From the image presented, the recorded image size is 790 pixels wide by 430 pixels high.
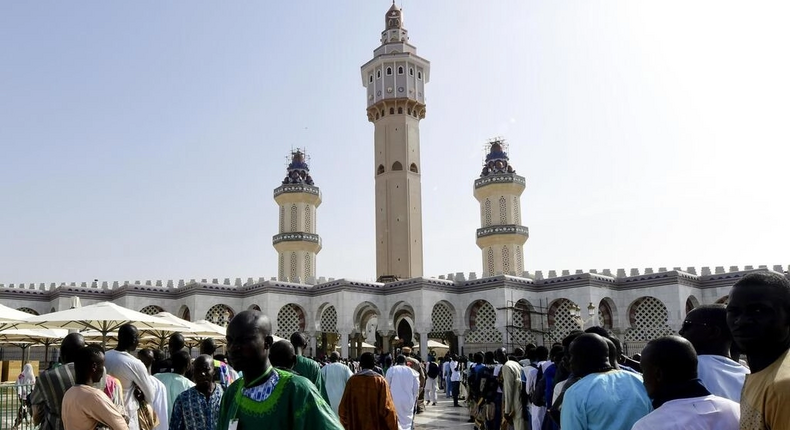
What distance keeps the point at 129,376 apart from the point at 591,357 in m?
3.21

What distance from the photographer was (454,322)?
97.3ft

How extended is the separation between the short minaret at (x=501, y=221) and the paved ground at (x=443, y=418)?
1817cm

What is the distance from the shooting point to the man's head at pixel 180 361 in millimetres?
5926

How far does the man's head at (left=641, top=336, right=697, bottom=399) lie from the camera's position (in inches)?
106

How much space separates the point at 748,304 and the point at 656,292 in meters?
27.2

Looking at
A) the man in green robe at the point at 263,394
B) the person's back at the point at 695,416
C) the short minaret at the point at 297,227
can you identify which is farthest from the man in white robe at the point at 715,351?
the short minaret at the point at 297,227

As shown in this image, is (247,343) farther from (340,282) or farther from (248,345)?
(340,282)

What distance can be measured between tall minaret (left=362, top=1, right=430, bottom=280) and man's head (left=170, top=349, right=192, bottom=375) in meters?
28.6

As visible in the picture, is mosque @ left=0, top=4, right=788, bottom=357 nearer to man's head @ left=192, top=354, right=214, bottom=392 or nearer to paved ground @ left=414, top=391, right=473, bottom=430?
paved ground @ left=414, top=391, right=473, bottom=430

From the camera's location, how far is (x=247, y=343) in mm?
2766

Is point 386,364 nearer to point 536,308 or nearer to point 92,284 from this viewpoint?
point 536,308

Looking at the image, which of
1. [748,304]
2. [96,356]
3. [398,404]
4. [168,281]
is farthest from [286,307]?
[748,304]

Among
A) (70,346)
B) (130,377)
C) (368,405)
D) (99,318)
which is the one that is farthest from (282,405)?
(99,318)

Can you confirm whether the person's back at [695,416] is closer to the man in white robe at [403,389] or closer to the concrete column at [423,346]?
the man in white robe at [403,389]
